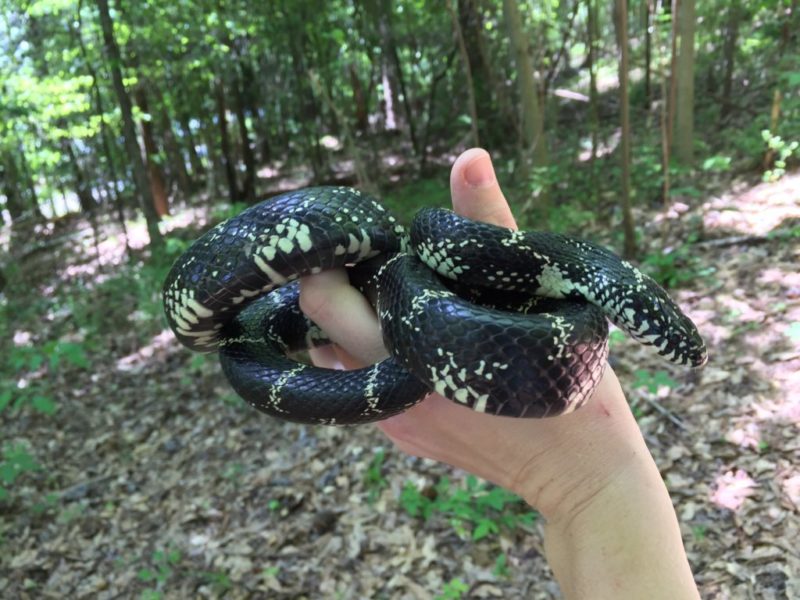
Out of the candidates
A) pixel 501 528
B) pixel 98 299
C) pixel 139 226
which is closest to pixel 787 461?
pixel 501 528

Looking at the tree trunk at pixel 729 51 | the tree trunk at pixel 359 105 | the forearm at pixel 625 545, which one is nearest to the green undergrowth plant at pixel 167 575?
the forearm at pixel 625 545

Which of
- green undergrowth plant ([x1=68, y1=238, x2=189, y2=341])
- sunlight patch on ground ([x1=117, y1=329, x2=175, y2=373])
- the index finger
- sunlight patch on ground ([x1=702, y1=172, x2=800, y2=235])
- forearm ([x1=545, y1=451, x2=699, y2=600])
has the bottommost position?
sunlight patch on ground ([x1=117, y1=329, x2=175, y2=373])

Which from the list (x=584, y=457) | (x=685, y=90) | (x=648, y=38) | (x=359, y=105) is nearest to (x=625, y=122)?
(x=685, y=90)

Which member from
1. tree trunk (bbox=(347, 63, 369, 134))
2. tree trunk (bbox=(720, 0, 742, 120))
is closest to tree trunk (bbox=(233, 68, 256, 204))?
tree trunk (bbox=(347, 63, 369, 134))

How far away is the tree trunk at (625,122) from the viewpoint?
6.68m

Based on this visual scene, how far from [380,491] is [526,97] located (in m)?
7.17

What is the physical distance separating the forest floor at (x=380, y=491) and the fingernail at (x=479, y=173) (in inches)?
119

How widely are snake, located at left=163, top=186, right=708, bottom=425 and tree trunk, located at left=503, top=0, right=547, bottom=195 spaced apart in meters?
6.89

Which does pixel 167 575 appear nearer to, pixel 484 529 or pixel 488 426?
pixel 484 529

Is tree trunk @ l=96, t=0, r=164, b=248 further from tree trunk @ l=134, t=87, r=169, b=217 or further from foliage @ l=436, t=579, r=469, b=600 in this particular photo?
foliage @ l=436, t=579, r=469, b=600

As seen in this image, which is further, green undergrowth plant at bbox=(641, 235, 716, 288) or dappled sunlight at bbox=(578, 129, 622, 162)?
dappled sunlight at bbox=(578, 129, 622, 162)

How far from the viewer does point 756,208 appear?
7961 millimetres

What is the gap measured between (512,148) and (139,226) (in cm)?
1375

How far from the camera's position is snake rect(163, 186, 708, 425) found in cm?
222
